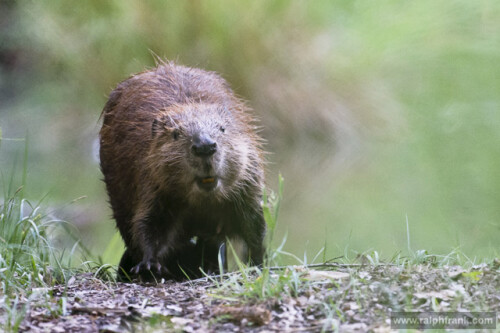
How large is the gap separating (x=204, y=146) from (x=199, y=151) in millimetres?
40

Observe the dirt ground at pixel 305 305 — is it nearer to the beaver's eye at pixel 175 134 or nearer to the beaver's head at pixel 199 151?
the beaver's head at pixel 199 151

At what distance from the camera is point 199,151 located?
3.69m

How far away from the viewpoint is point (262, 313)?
2500 mm

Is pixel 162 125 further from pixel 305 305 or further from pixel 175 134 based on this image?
pixel 305 305

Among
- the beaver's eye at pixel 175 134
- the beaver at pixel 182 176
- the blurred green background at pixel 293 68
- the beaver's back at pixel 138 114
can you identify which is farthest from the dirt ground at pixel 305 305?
the blurred green background at pixel 293 68

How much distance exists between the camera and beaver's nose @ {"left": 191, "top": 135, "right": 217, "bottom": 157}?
145 inches

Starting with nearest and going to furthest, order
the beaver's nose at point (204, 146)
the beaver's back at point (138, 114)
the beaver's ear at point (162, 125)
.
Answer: the beaver's nose at point (204, 146) → the beaver's ear at point (162, 125) → the beaver's back at point (138, 114)

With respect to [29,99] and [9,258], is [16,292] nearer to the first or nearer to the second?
[9,258]

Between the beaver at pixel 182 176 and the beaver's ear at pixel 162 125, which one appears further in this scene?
the beaver's ear at pixel 162 125

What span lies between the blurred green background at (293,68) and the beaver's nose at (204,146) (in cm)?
430

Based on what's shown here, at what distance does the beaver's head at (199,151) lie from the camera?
147 inches

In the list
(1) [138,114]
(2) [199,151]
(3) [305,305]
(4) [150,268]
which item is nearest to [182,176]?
(2) [199,151]

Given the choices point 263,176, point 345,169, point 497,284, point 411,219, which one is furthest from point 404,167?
point 497,284

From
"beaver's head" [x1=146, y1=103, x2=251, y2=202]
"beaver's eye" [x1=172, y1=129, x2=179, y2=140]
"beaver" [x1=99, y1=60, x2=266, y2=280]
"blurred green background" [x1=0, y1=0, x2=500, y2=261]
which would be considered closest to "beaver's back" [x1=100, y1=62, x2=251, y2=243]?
"beaver" [x1=99, y1=60, x2=266, y2=280]
